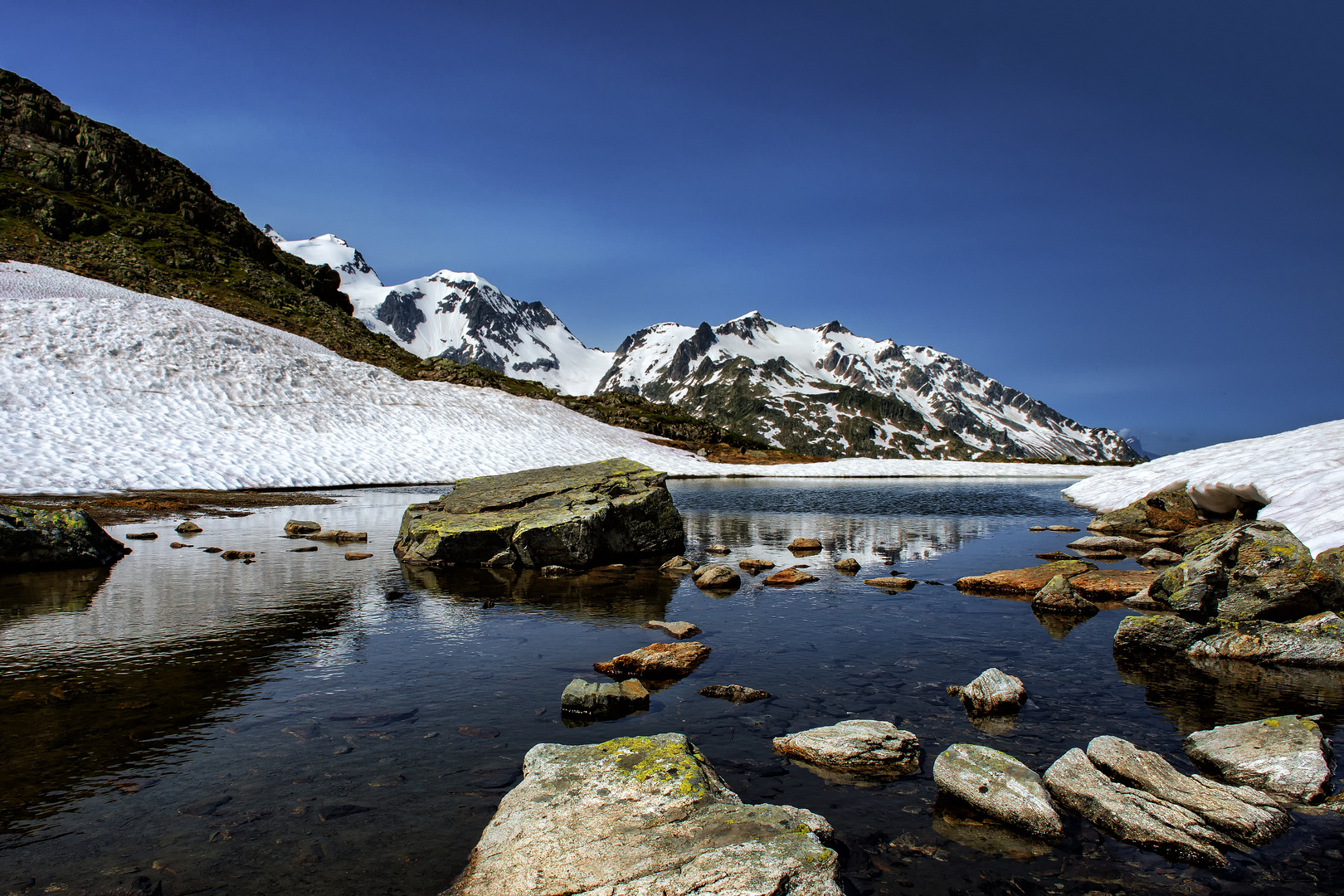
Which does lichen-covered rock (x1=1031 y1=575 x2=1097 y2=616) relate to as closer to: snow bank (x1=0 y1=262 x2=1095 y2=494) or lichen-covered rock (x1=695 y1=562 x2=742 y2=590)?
lichen-covered rock (x1=695 y1=562 x2=742 y2=590)

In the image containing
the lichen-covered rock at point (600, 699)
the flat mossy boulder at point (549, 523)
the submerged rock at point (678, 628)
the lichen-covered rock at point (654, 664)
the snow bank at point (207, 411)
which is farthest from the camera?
the snow bank at point (207, 411)

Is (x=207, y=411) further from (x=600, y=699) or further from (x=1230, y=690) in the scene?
(x=1230, y=690)

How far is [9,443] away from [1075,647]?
167 ft

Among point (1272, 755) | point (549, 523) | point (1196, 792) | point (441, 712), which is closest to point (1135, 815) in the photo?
point (1196, 792)

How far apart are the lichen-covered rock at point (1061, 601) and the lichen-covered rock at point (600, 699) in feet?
34.6

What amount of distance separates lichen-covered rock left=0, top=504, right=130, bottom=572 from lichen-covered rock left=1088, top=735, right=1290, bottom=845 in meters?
23.5

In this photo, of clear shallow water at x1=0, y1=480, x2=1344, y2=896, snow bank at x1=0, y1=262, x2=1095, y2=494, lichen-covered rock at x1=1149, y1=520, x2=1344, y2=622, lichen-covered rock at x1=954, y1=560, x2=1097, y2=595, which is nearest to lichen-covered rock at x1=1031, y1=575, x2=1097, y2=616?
clear shallow water at x1=0, y1=480, x2=1344, y2=896

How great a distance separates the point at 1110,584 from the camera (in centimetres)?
1677

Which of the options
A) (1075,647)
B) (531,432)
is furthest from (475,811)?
(531,432)

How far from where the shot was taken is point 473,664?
1084 centimetres

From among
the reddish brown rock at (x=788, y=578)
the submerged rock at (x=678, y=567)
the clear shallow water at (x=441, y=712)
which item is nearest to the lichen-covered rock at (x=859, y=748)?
the clear shallow water at (x=441, y=712)

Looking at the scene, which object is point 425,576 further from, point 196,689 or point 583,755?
point 583,755

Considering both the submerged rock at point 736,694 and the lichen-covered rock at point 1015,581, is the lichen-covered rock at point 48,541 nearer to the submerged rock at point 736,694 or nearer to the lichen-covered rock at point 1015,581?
the submerged rock at point 736,694

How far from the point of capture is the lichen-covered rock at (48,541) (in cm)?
1783
